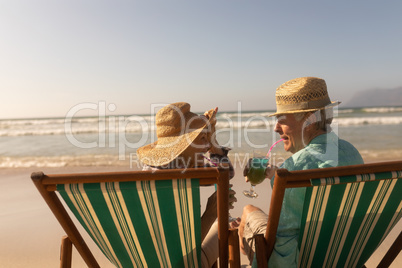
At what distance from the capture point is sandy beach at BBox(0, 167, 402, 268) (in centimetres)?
319

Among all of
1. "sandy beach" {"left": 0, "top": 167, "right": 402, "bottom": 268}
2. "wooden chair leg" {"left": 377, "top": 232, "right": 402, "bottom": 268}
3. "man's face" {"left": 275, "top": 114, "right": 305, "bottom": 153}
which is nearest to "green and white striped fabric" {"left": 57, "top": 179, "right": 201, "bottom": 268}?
"man's face" {"left": 275, "top": 114, "right": 305, "bottom": 153}

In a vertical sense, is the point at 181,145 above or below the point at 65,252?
above

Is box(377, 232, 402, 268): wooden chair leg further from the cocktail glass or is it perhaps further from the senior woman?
the senior woman

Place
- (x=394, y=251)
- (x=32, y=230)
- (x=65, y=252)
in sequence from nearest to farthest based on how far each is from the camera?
(x=65, y=252) < (x=394, y=251) < (x=32, y=230)

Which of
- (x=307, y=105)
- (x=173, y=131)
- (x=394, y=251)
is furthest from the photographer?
(x=173, y=131)

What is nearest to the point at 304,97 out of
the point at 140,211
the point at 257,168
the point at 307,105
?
the point at 307,105

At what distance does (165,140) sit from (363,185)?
1.21 m

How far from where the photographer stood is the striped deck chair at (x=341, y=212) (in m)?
1.31

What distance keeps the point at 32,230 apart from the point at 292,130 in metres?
3.62

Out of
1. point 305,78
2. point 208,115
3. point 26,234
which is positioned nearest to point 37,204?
point 26,234

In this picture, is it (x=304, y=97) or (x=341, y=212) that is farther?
(x=304, y=97)

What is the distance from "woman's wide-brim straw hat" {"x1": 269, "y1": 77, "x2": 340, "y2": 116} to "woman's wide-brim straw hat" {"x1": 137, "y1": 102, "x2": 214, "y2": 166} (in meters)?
0.55

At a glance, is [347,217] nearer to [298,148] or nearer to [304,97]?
[298,148]

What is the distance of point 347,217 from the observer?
1541 millimetres
